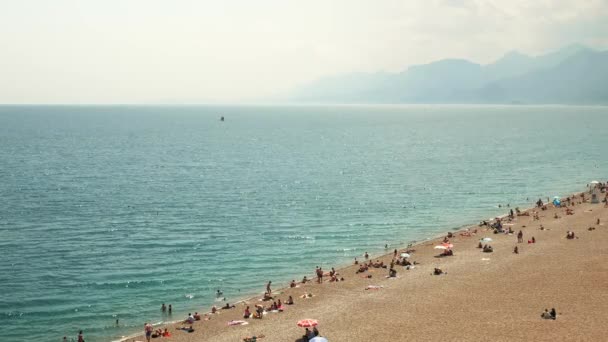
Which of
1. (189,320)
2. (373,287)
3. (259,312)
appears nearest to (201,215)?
(373,287)

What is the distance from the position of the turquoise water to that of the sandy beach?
5701mm

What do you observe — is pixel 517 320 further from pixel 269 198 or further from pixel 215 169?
pixel 215 169

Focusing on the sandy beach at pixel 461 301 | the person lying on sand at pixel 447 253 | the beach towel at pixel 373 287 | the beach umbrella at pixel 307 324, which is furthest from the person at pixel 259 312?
the person lying on sand at pixel 447 253

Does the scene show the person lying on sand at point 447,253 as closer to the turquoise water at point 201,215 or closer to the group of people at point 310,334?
the turquoise water at point 201,215

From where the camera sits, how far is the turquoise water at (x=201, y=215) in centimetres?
4131

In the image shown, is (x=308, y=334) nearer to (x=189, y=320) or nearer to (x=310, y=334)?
(x=310, y=334)

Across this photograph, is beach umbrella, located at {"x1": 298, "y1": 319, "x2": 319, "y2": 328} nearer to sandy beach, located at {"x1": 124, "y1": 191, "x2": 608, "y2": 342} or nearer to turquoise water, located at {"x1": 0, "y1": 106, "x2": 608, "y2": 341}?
sandy beach, located at {"x1": 124, "y1": 191, "x2": 608, "y2": 342}

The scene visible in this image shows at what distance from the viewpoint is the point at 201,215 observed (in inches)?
2682

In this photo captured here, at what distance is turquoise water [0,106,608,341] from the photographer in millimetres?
41312

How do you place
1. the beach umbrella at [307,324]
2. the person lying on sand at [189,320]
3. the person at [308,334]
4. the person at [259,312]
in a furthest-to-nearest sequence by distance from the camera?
1. the person at [259,312]
2. the person lying on sand at [189,320]
3. the beach umbrella at [307,324]
4. the person at [308,334]

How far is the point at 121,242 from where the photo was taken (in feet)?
180

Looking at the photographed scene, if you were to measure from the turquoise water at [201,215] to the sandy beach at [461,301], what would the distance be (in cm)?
570

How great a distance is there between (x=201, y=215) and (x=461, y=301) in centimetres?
3848

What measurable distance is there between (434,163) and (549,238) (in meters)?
72.3
